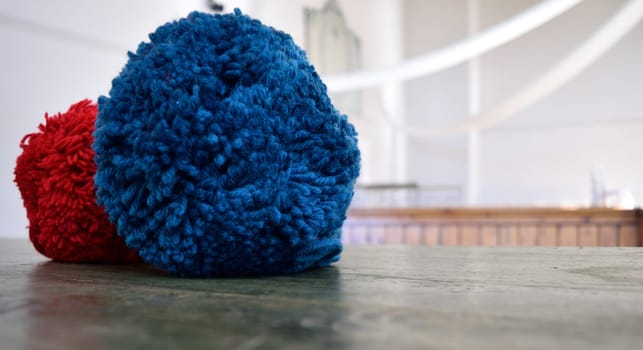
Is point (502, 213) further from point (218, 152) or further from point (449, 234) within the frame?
point (218, 152)

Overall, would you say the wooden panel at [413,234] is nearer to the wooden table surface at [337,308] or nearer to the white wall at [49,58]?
the white wall at [49,58]

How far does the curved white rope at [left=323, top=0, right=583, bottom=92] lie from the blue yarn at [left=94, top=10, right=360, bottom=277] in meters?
1.68

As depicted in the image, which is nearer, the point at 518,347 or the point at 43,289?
the point at 518,347

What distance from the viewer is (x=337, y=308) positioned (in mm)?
263

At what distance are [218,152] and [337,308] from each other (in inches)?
5.7

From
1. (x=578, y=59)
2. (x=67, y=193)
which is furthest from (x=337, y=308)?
(x=578, y=59)

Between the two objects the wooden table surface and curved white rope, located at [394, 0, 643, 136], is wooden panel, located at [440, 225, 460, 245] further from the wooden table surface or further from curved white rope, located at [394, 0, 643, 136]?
the wooden table surface

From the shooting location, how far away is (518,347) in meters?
0.19

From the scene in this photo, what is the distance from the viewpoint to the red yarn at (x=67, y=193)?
1.56 ft

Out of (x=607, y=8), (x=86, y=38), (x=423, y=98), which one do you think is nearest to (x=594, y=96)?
(x=607, y=8)

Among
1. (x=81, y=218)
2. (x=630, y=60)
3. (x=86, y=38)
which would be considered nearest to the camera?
(x=81, y=218)

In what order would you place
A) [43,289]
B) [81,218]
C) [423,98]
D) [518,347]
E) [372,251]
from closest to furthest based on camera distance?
[518,347] < [43,289] < [81,218] < [372,251] < [423,98]

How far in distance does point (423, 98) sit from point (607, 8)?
Result: 1520 mm

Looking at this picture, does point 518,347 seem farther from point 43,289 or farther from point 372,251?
point 372,251
